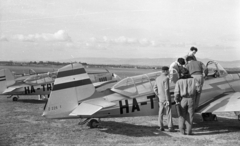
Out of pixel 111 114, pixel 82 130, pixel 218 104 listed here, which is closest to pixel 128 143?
pixel 111 114

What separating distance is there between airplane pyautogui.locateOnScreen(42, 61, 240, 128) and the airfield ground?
461mm

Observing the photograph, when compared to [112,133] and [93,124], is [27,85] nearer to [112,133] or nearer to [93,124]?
[93,124]

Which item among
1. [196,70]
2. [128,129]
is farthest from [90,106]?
[196,70]

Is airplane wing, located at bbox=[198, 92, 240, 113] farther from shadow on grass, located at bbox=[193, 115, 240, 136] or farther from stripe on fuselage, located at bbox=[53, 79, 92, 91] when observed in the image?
stripe on fuselage, located at bbox=[53, 79, 92, 91]

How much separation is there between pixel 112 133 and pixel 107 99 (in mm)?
961

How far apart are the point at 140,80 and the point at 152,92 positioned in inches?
20.5

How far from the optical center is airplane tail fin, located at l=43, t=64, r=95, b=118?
6.33 metres

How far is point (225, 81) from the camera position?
26.0 ft

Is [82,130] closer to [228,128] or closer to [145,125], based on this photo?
[145,125]

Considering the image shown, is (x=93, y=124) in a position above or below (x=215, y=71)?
below

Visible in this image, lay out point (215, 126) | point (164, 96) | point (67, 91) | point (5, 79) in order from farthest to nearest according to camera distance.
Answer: point (5, 79), point (215, 126), point (67, 91), point (164, 96)

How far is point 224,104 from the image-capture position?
266 inches

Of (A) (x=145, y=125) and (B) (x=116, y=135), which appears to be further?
(A) (x=145, y=125)

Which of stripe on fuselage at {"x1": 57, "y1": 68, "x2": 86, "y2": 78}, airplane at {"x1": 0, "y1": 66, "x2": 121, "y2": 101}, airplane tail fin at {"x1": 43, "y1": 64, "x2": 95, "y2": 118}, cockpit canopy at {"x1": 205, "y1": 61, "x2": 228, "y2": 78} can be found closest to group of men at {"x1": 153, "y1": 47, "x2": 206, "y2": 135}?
cockpit canopy at {"x1": 205, "y1": 61, "x2": 228, "y2": 78}
